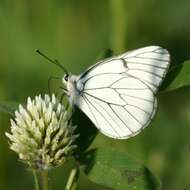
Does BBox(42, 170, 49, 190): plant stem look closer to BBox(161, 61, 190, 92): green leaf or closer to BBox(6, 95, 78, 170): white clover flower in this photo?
Answer: BBox(6, 95, 78, 170): white clover flower

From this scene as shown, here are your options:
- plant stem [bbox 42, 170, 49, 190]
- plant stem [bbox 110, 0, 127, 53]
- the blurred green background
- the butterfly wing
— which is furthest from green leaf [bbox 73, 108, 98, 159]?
plant stem [bbox 110, 0, 127, 53]

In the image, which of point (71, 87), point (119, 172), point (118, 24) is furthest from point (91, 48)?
point (119, 172)

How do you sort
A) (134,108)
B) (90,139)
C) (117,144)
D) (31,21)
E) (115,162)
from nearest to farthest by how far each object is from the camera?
(115,162) → (90,139) → (134,108) → (117,144) → (31,21)

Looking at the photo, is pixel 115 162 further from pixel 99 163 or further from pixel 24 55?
pixel 24 55

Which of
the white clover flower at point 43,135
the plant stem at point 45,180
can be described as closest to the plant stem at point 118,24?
the white clover flower at point 43,135

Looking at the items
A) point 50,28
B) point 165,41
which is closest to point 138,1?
point 165,41
